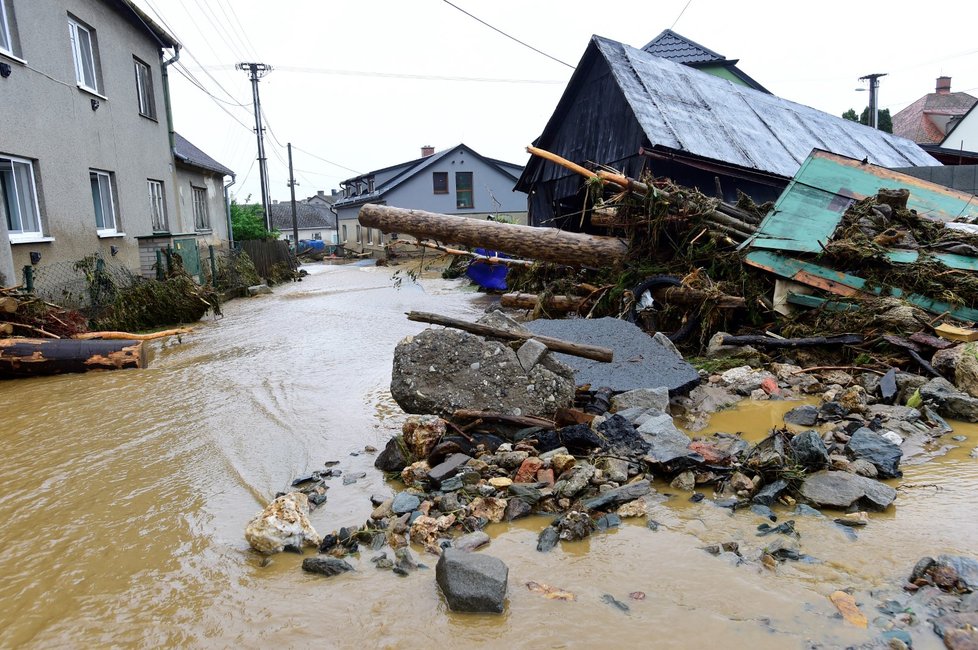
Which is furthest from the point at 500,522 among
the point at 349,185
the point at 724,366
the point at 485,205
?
the point at 349,185

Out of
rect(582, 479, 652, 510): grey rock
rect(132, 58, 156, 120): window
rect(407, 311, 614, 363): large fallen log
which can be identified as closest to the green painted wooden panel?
rect(407, 311, 614, 363): large fallen log

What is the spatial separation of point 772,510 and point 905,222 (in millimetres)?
5692

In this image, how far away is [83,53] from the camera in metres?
12.2

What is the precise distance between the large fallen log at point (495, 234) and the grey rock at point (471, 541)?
22.6 ft

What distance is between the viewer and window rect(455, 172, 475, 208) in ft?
123

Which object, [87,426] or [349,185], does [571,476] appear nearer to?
[87,426]

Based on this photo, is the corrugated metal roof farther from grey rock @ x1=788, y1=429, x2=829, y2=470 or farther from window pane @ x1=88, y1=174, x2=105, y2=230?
window pane @ x1=88, y1=174, x2=105, y2=230

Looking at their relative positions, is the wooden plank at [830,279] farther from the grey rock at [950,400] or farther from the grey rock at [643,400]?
the grey rock at [643,400]

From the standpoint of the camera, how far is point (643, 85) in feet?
43.4

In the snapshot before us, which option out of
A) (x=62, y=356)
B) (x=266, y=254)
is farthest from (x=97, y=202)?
(x=266, y=254)

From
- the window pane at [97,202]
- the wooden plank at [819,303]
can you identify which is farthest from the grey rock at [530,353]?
the window pane at [97,202]

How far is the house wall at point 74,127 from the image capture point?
31.9ft

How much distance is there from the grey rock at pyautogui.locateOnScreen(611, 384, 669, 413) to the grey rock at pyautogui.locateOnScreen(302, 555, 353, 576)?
2941 mm

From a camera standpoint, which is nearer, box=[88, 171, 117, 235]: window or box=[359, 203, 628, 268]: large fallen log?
box=[359, 203, 628, 268]: large fallen log
